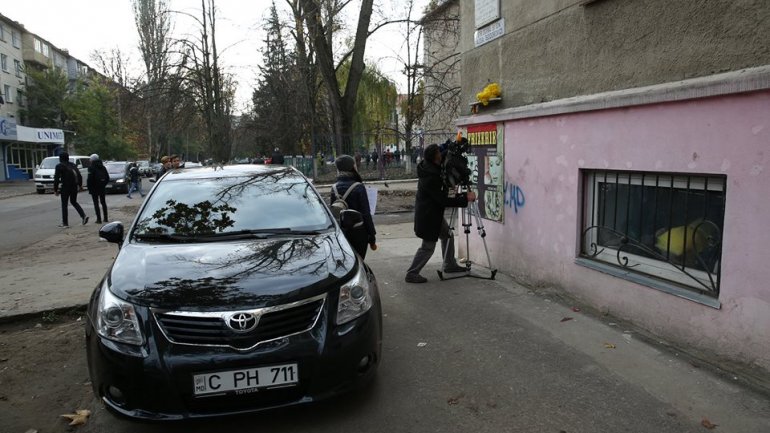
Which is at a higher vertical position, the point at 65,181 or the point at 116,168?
the point at 116,168

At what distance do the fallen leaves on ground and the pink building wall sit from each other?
13.9ft

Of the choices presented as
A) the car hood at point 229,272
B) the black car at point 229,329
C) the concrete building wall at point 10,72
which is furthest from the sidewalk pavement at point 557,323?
the concrete building wall at point 10,72

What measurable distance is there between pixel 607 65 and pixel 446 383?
125 inches

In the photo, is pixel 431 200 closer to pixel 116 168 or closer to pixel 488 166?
pixel 488 166

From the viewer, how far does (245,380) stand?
2.84m

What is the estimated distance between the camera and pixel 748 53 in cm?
347

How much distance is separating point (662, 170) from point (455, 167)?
2.54 metres

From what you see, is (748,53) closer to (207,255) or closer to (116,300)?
(207,255)

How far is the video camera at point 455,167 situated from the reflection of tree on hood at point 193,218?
113 inches

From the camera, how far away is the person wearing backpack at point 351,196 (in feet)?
18.3

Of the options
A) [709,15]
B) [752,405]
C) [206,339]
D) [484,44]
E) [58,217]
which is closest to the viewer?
[206,339]

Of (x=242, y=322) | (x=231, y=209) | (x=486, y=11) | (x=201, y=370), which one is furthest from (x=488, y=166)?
(x=201, y=370)

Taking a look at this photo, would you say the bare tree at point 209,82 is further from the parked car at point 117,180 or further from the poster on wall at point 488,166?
the poster on wall at point 488,166

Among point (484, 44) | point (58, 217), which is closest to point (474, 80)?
point (484, 44)
